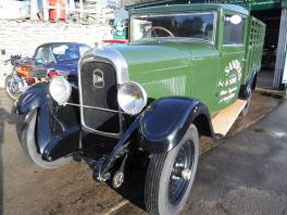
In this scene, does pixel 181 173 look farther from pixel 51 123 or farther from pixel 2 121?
pixel 2 121

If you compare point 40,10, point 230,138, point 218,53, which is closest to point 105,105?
point 218,53

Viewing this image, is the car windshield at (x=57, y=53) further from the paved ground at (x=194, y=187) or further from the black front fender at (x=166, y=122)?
the black front fender at (x=166, y=122)

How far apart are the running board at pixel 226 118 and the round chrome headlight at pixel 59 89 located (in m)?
1.86

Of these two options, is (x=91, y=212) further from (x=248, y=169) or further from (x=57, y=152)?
(x=248, y=169)

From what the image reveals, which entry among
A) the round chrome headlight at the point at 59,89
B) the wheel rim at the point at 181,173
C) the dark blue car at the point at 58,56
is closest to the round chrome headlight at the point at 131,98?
the wheel rim at the point at 181,173

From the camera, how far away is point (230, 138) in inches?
182

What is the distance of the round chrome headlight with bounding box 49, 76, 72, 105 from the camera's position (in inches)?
120

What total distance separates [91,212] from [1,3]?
47.4 ft

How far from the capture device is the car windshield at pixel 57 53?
7.68 m

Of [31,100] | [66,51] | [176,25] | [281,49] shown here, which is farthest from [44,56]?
[281,49]

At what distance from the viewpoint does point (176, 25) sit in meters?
3.85

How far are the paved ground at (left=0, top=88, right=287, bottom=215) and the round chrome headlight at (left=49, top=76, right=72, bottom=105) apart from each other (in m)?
0.97

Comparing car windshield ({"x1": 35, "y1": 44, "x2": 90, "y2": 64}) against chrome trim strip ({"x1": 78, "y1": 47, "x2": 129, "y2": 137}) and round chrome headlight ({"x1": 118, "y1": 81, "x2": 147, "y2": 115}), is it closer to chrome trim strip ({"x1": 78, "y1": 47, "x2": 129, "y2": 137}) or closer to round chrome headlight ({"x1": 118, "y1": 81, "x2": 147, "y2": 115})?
chrome trim strip ({"x1": 78, "y1": 47, "x2": 129, "y2": 137})

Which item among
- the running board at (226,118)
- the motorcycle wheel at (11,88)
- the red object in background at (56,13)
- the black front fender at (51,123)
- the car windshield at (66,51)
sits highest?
the red object in background at (56,13)
